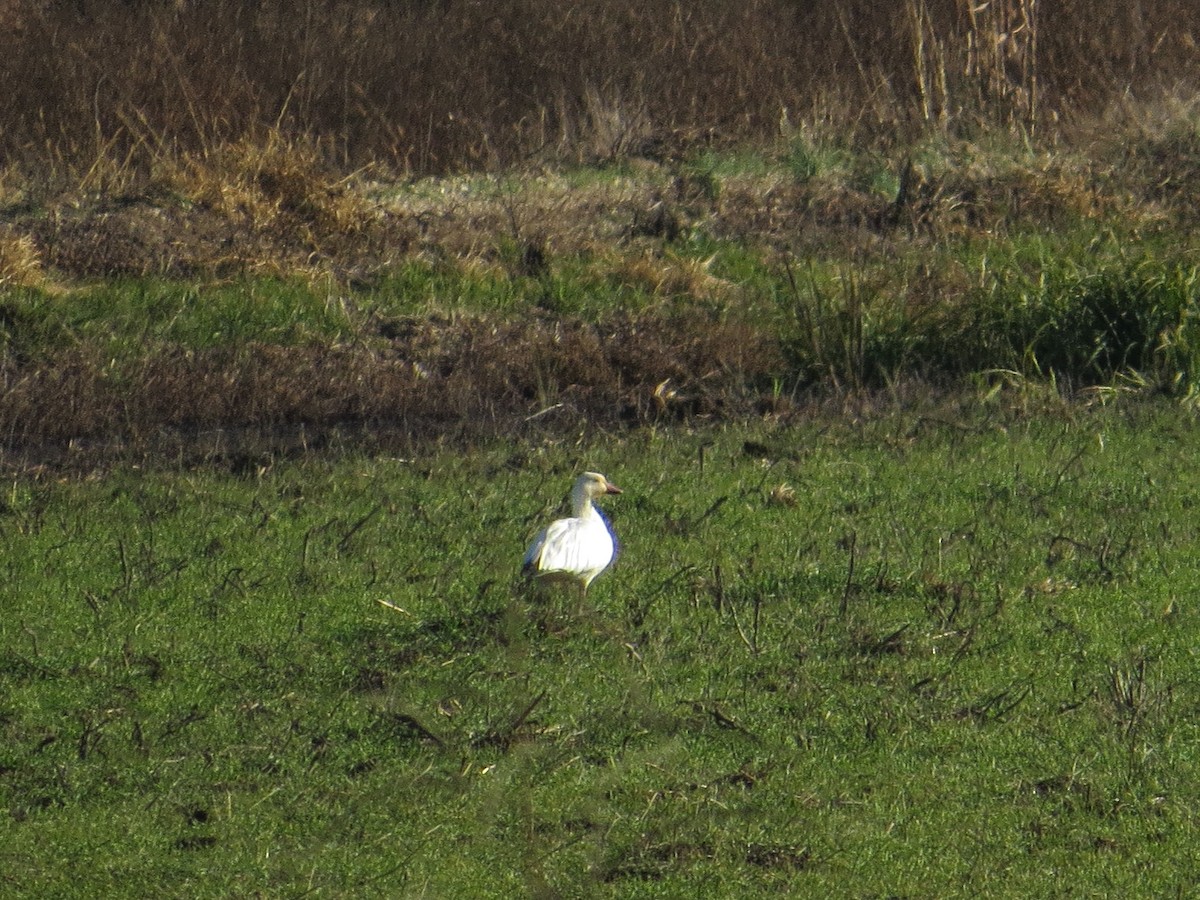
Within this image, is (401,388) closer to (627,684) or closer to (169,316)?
(169,316)

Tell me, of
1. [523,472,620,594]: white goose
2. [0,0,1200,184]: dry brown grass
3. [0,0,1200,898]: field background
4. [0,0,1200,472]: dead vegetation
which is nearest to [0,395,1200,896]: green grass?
[0,0,1200,898]: field background

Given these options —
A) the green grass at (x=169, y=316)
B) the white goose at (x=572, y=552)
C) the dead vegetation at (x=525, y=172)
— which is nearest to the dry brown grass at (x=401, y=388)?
the dead vegetation at (x=525, y=172)

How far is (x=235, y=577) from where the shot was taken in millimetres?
7449

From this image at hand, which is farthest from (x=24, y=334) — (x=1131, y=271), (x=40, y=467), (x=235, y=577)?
(x=1131, y=271)

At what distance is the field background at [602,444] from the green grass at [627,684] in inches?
0.9

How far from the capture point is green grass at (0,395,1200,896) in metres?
4.98

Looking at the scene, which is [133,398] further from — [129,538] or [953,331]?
[953,331]

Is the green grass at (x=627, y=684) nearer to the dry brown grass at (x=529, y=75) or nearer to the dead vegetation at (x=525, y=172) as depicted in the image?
the dead vegetation at (x=525, y=172)

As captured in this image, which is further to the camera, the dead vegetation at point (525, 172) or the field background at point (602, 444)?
the dead vegetation at point (525, 172)

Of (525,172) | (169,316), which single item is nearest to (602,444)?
(169,316)

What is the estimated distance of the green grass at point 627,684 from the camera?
498 cm

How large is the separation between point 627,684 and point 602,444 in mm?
3843

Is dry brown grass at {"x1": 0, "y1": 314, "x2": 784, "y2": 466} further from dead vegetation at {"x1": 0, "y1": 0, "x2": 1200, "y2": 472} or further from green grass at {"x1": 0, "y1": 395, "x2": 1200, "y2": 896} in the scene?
green grass at {"x1": 0, "y1": 395, "x2": 1200, "y2": 896}

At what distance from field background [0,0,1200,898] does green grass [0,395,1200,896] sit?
0.07ft
